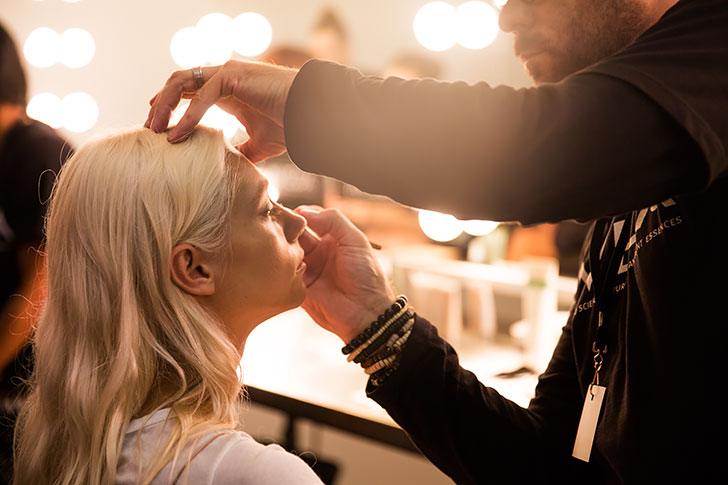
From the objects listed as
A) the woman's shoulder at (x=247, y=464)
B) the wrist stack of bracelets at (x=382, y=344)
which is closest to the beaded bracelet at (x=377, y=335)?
the wrist stack of bracelets at (x=382, y=344)

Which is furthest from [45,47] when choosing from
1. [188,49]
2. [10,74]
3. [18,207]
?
[18,207]

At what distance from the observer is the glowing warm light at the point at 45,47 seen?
5.11 m

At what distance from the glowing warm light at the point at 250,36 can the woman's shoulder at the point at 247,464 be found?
11.6ft

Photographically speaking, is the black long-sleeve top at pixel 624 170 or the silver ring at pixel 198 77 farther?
the silver ring at pixel 198 77

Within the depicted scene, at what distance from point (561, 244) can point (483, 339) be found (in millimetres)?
414

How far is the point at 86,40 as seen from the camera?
5.07 metres

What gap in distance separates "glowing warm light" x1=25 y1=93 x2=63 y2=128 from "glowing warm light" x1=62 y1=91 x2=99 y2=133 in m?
0.06

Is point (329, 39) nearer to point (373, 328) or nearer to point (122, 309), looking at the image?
point (373, 328)

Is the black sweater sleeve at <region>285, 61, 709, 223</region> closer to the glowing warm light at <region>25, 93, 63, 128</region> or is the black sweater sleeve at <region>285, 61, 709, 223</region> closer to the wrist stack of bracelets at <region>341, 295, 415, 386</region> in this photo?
the wrist stack of bracelets at <region>341, 295, 415, 386</region>

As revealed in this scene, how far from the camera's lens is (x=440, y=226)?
9.21 feet

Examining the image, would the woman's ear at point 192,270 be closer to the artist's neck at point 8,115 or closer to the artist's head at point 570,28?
the artist's head at point 570,28


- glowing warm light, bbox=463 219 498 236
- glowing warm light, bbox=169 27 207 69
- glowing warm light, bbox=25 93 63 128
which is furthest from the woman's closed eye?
glowing warm light, bbox=25 93 63 128

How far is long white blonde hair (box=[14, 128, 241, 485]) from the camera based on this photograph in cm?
102

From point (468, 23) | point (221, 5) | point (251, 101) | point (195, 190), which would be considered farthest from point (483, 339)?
point (221, 5)
